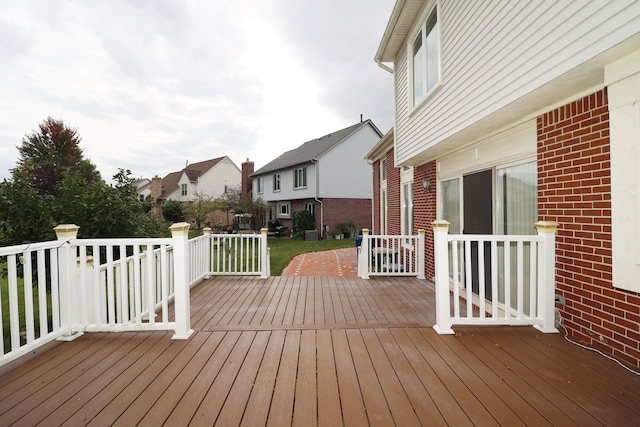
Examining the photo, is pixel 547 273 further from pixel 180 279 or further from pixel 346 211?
pixel 346 211

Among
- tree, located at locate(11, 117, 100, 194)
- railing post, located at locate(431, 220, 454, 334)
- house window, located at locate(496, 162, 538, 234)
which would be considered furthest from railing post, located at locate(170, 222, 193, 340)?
tree, located at locate(11, 117, 100, 194)

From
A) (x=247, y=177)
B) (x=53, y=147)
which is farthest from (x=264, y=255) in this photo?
(x=53, y=147)

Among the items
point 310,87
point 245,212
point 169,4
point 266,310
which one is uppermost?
point 310,87

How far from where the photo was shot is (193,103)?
1398cm

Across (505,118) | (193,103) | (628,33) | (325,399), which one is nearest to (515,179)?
(505,118)

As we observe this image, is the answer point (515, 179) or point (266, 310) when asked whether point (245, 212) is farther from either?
point (515, 179)

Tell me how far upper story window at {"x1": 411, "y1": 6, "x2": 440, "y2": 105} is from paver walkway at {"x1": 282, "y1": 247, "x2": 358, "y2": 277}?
4505 mm

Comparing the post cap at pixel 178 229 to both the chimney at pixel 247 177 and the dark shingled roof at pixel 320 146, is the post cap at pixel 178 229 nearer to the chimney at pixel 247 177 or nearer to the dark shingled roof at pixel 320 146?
the dark shingled roof at pixel 320 146

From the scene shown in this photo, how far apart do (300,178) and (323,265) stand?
34.6 ft

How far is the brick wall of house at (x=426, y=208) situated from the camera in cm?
577

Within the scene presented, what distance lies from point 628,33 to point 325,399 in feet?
9.33

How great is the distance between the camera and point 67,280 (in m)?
2.82

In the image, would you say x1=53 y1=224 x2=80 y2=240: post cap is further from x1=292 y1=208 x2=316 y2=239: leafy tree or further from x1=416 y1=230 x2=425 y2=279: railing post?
x1=292 y1=208 x2=316 y2=239: leafy tree

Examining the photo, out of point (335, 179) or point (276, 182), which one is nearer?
point (335, 179)
